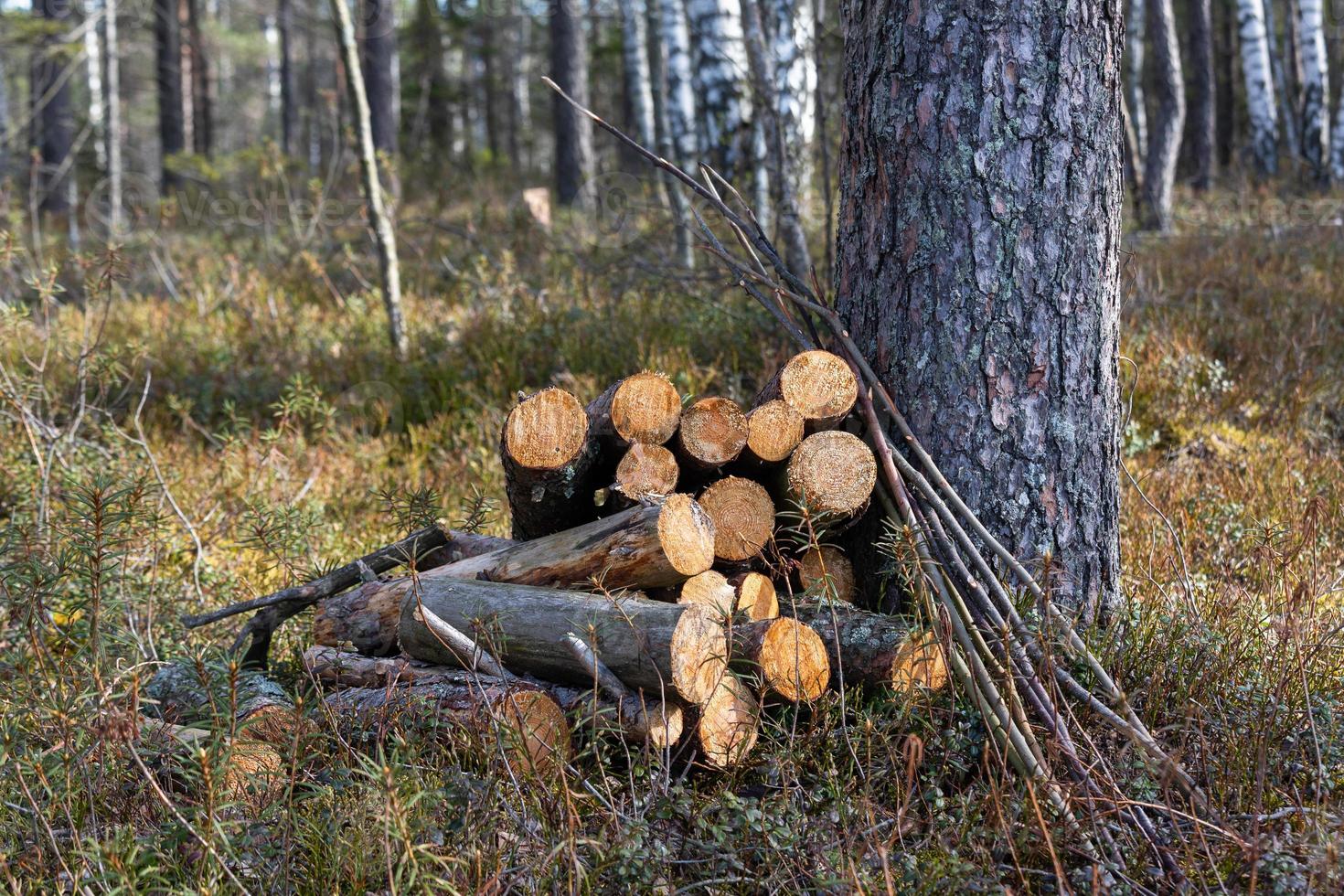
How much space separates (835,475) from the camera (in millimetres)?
2797

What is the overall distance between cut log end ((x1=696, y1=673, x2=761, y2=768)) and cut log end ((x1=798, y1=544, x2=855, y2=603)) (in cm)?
46

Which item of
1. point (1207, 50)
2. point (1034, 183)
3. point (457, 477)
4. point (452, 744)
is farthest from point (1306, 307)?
point (1207, 50)

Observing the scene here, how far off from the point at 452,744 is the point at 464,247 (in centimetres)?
724

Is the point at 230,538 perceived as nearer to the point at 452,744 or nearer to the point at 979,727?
the point at 452,744

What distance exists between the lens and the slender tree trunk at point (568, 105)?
1329 centimetres

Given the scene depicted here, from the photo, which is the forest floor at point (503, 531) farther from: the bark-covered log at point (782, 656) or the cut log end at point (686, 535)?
the cut log end at point (686, 535)

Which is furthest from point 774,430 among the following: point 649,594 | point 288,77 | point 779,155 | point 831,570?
point 288,77

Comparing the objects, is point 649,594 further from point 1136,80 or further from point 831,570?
point 1136,80

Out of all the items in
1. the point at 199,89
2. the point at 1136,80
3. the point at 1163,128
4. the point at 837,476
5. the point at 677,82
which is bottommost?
the point at 837,476

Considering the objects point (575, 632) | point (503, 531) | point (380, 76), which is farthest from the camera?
point (380, 76)

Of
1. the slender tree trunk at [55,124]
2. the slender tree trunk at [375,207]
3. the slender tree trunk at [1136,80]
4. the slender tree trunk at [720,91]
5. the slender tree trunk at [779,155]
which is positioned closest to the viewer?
the slender tree trunk at [779,155]

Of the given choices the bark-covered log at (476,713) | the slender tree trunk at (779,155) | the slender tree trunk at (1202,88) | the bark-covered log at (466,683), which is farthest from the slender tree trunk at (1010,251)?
the slender tree trunk at (1202,88)

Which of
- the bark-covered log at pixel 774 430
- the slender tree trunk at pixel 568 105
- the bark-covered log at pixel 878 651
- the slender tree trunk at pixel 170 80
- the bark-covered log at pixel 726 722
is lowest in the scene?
the bark-covered log at pixel 726 722

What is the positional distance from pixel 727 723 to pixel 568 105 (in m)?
12.5
